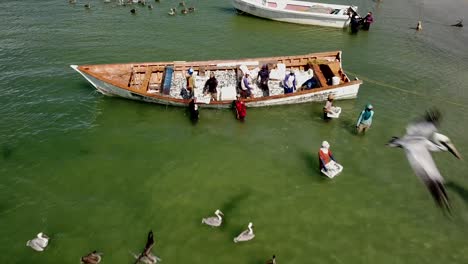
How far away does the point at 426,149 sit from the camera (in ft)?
42.7

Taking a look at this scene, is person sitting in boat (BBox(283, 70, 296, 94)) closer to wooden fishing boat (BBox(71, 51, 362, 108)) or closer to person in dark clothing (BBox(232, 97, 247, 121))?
wooden fishing boat (BBox(71, 51, 362, 108))

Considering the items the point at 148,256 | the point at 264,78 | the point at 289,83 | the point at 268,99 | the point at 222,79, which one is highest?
the point at 264,78

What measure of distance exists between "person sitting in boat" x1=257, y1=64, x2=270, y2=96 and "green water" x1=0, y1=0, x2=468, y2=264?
1.62 m

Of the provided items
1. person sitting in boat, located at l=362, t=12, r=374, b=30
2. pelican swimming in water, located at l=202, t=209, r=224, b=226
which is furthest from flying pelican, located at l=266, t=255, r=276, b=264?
person sitting in boat, located at l=362, t=12, r=374, b=30

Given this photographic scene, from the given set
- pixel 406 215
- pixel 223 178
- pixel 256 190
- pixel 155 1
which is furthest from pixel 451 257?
pixel 155 1

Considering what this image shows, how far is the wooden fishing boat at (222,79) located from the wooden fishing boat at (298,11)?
1033 cm

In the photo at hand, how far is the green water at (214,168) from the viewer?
1412 centimetres

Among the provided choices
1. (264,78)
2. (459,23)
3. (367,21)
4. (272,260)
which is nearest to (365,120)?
(264,78)

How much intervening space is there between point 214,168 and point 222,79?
7.60 m

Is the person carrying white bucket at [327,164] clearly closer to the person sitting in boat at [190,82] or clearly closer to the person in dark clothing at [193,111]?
the person in dark clothing at [193,111]

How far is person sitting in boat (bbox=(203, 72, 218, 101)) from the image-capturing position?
70.0ft

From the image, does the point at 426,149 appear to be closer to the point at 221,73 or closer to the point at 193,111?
the point at 193,111

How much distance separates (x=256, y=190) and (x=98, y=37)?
2213 centimetres

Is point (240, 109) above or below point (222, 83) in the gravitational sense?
below
